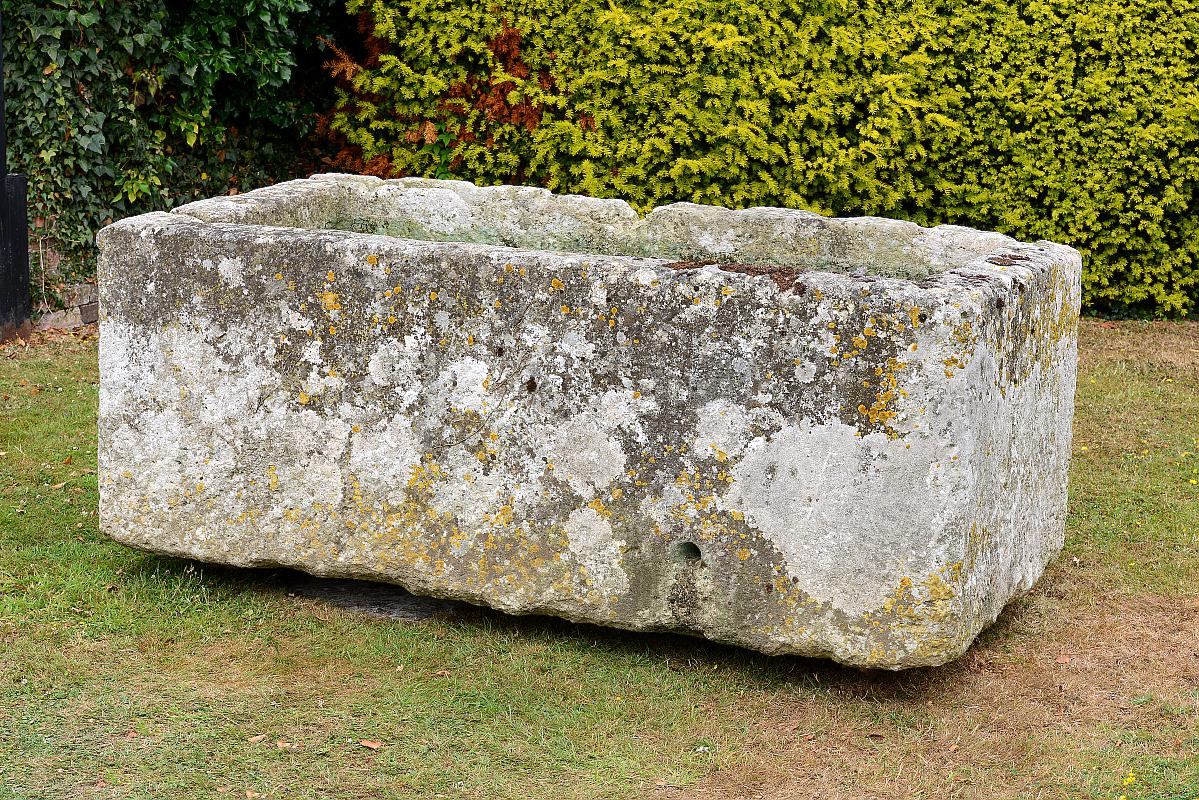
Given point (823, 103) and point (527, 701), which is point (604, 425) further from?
point (823, 103)

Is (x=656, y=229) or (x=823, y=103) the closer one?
(x=656, y=229)

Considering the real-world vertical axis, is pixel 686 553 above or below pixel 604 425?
below

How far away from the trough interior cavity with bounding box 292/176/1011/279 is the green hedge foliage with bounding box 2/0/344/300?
3272 millimetres

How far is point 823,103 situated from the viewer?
30.8 feet

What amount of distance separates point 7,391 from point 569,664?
15.1 ft

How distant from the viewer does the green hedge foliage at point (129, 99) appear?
8.49 m

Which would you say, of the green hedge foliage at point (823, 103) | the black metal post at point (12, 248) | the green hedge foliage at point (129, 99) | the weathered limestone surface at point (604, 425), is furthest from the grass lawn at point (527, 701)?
the green hedge foliage at point (823, 103)

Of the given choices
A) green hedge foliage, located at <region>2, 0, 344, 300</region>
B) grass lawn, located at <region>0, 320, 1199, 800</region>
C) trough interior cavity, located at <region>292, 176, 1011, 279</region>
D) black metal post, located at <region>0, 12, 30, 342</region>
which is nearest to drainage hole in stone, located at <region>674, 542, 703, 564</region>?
grass lawn, located at <region>0, 320, 1199, 800</region>

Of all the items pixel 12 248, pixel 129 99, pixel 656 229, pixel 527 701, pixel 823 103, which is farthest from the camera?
pixel 823 103

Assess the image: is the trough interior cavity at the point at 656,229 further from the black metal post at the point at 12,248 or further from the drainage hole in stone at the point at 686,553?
the black metal post at the point at 12,248

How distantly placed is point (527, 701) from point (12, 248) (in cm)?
561

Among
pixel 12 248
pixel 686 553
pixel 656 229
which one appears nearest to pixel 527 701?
pixel 686 553

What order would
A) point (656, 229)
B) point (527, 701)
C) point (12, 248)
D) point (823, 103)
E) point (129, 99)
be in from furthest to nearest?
1. point (823, 103)
2. point (129, 99)
3. point (12, 248)
4. point (656, 229)
5. point (527, 701)

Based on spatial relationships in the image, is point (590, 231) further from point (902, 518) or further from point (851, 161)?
point (851, 161)
